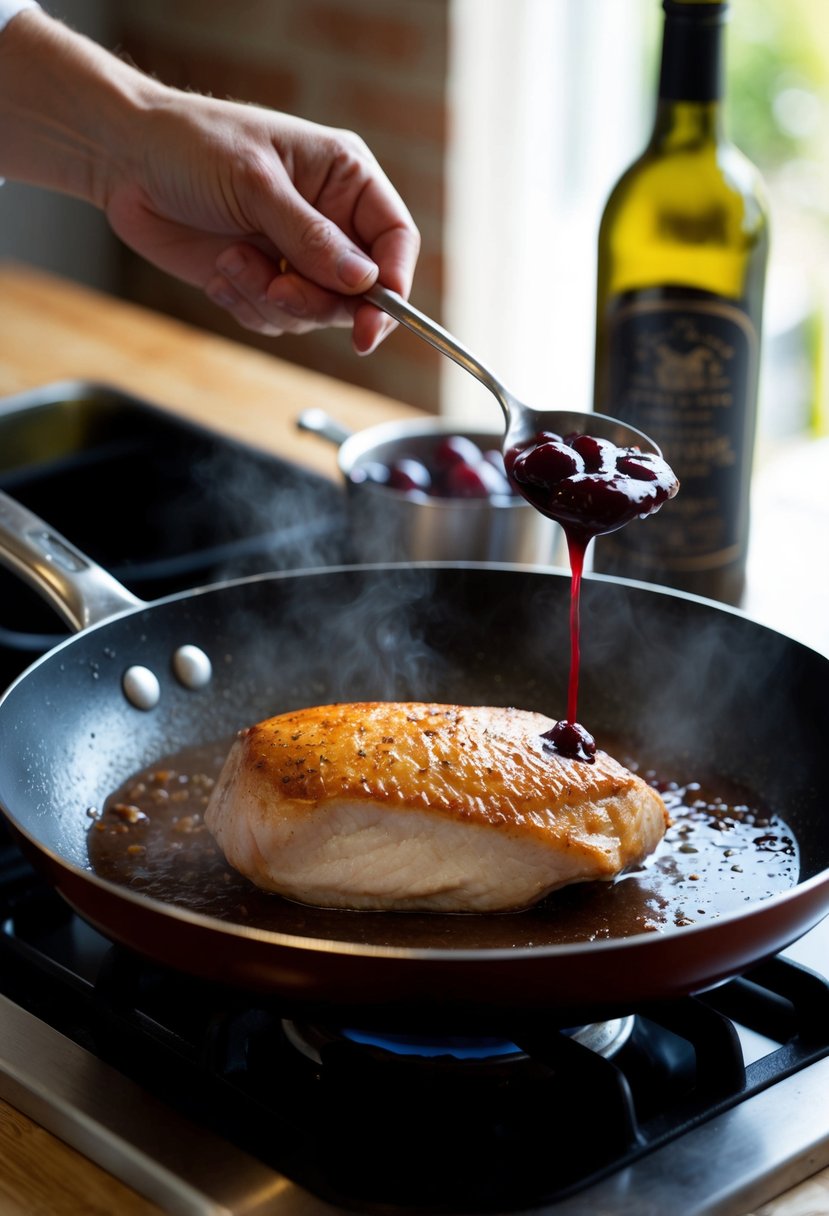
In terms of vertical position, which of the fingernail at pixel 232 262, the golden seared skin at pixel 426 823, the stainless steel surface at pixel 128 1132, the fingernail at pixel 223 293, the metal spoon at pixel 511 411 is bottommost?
the stainless steel surface at pixel 128 1132

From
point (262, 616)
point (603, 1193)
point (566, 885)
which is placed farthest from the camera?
point (262, 616)

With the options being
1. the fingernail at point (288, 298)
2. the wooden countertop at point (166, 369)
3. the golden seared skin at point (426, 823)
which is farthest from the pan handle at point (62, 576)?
the wooden countertop at point (166, 369)

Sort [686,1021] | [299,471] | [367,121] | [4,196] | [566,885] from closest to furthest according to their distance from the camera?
[686,1021], [566,885], [299,471], [367,121], [4,196]

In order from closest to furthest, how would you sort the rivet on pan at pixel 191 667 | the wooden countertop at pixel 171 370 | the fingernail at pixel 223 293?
the rivet on pan at pixel 191 667 → the fingernail at pixel 223 293 → the wooden countertop at pixel 171 370

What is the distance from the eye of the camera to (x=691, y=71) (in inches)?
58.2

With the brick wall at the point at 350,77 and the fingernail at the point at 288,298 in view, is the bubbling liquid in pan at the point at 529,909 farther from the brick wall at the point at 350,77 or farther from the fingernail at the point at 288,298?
the brick wall at the point at 350,77

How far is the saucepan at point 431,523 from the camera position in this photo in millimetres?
1542

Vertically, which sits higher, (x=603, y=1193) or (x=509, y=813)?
(x=509, y=813)

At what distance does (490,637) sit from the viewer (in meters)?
1.51

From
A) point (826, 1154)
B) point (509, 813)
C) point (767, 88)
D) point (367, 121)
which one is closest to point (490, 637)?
point (509, 813)

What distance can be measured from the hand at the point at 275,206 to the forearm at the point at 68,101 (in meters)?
0.02

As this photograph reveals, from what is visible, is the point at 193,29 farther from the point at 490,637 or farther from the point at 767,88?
the point at 490,637

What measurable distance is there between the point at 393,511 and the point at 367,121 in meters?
Answer: 2.11

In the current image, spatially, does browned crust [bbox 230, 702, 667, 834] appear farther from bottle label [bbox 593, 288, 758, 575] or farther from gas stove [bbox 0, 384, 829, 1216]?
bottle label [bbox 593, 288, 758, 575]
